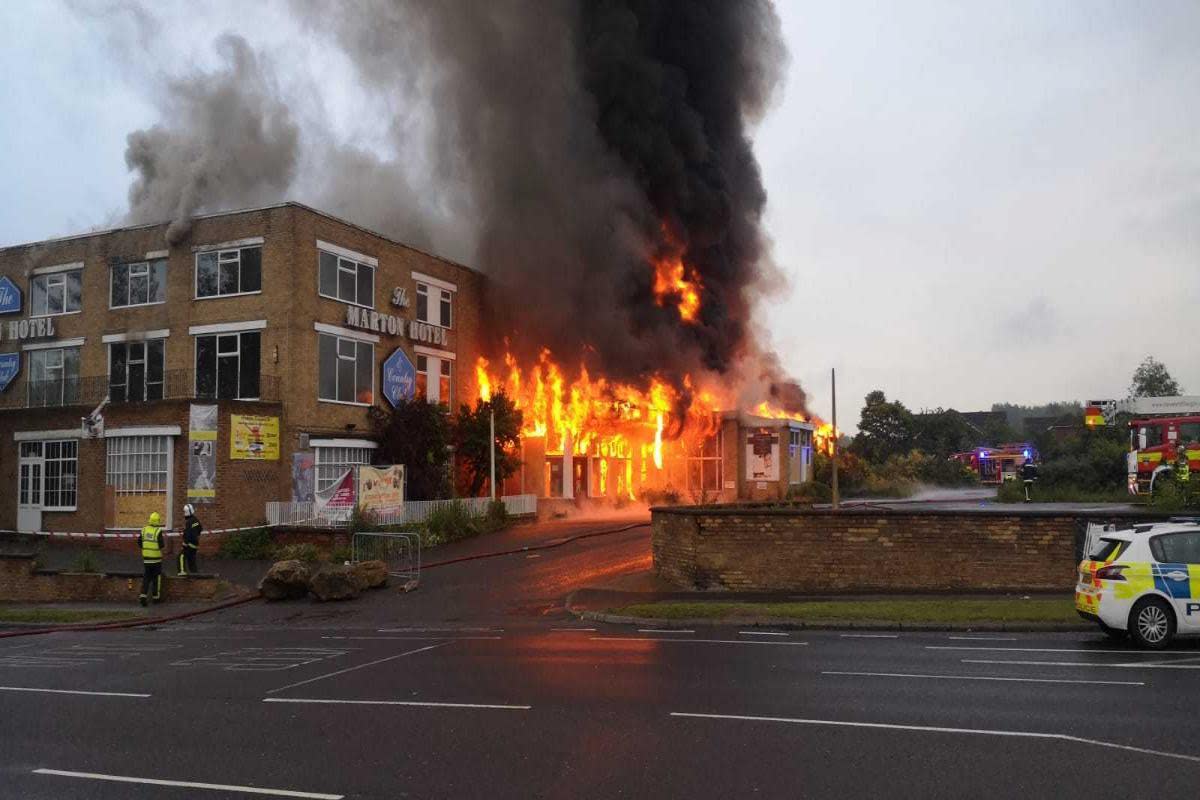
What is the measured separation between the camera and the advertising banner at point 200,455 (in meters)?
25.3

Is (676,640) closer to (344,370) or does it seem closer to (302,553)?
(302,553)

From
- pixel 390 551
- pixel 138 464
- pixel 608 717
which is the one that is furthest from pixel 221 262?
pixel 608 717

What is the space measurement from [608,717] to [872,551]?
9.86m

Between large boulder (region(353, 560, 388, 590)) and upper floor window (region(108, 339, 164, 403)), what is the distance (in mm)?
14470

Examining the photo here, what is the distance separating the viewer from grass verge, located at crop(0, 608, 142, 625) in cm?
1683

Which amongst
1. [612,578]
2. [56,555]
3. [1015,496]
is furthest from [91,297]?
[1015,496]

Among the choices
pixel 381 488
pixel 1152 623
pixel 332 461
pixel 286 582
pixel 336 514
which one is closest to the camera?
pixel 1152 623

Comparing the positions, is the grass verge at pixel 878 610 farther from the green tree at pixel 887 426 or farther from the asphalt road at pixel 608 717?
the green tree at pixel 887 426

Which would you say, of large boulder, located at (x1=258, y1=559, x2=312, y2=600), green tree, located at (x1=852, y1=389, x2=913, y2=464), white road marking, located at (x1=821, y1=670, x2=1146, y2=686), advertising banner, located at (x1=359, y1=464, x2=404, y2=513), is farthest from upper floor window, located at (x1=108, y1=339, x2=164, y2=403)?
green tree, located at (x1=852, y1=389, x2=913, y2=464)

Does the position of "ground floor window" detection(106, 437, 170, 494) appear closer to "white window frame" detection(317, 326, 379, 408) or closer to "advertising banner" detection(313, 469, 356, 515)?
"white window frame" detection(317, 326, 379, 408)

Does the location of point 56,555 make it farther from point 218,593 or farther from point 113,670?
point 113,670

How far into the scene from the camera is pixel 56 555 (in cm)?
2452

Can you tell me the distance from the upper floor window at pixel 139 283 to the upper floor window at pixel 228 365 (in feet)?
8.10

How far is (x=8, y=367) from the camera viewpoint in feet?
111
